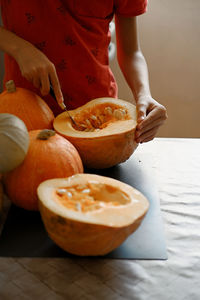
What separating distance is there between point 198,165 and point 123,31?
1.65ft

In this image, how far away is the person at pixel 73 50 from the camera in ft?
2.80

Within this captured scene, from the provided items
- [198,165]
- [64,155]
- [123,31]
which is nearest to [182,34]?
[123,31]

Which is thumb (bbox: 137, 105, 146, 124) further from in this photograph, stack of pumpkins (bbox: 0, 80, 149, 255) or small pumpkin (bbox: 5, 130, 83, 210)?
small pumpkin (bbox: 5, 130, 83, 210)

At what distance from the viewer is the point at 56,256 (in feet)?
2.01

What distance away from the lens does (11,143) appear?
64 centimetres

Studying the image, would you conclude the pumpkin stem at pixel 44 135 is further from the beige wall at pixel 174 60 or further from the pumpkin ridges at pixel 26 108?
the beige wall at pixel 174 60

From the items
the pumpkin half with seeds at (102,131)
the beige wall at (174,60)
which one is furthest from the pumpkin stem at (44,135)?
the beige wall at (174,60)

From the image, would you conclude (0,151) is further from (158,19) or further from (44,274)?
(158,19)

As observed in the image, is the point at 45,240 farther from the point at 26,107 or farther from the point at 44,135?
the point at 26,107

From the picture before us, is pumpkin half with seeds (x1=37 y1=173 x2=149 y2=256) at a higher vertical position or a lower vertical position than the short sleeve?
lower

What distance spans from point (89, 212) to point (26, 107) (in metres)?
0.37

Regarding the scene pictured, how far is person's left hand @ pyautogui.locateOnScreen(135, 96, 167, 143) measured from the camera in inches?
33.3

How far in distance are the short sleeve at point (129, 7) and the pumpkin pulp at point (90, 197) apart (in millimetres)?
654

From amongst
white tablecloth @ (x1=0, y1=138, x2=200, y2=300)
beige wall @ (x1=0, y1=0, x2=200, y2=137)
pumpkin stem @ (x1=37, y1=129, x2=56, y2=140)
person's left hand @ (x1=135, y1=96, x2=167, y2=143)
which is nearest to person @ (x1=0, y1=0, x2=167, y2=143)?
person's left hand @ (x1=135, y1=96, x2=167, y2=143)
